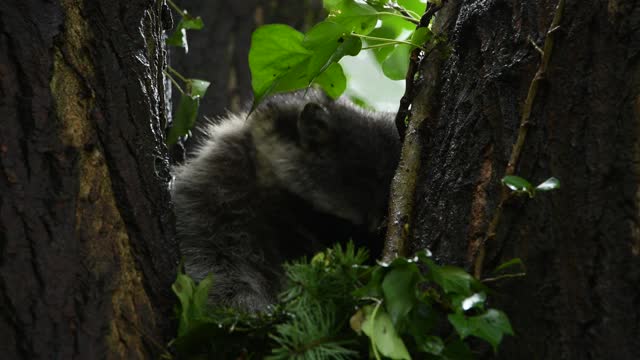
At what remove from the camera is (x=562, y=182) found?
1488 millimetres

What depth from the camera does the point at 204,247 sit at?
2.58 metres

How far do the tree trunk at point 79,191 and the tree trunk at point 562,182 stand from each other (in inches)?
22.6

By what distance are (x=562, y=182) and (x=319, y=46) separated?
2.17 ft

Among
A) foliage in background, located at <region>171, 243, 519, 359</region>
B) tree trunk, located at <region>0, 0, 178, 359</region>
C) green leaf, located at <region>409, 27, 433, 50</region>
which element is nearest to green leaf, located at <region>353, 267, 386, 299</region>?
foliage in background, located at <region>171, 243, 519, 359</region>

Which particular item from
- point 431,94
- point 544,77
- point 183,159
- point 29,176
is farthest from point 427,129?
point 183,159

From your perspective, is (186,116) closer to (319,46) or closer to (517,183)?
(319,46)

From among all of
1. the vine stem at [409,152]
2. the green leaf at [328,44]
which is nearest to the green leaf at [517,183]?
the vine stem at [409,152]

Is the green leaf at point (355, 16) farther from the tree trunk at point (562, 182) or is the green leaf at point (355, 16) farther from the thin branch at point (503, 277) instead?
the thin branch at point (503, 277)

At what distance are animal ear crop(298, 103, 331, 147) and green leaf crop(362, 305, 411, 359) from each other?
124 centimetres

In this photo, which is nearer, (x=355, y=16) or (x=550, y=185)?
(x=550, y=185)

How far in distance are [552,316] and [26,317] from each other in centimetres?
88

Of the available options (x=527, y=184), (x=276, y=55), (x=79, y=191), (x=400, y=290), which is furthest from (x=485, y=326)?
(x=276, y=55)

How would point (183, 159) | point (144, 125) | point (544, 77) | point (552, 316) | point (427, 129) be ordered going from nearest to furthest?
point (552, 316), point (544, 77), point (144, 125), point (427, 129), point (183, 159)

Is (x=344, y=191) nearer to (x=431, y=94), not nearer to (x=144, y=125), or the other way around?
(x=431, y=94)
